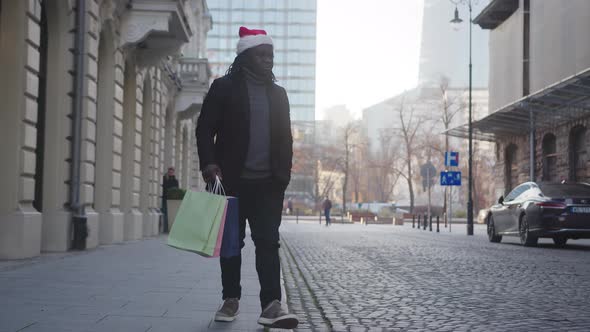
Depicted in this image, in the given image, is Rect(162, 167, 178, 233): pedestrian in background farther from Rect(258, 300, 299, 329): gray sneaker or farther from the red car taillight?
Rect(258, 300, 299, 329): gray sneaker

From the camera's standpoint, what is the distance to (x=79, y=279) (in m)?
8.16

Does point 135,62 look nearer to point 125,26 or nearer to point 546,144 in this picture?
point 125,26

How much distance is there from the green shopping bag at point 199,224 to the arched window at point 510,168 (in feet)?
104

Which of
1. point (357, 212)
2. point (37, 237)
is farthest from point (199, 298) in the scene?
point (357, 212)

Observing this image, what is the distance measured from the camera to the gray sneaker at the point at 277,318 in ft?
16.4

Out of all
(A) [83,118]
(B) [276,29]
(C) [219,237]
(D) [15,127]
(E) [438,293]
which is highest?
(B) [276,29]

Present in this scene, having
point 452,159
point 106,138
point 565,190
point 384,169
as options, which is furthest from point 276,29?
point 106,138

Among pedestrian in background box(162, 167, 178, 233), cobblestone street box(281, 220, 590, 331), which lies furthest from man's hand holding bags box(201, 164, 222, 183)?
pedestrian in background box(162, 167, 178, 233)

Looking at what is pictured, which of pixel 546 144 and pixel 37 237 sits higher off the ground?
pixel 546 144

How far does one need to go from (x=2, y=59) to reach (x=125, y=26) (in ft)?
19.4

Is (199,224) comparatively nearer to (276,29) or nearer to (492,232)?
(492,232)

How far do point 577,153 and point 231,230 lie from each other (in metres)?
24.3

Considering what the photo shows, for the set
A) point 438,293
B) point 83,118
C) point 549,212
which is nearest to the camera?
point 438,293

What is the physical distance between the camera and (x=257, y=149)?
5.16 metres
